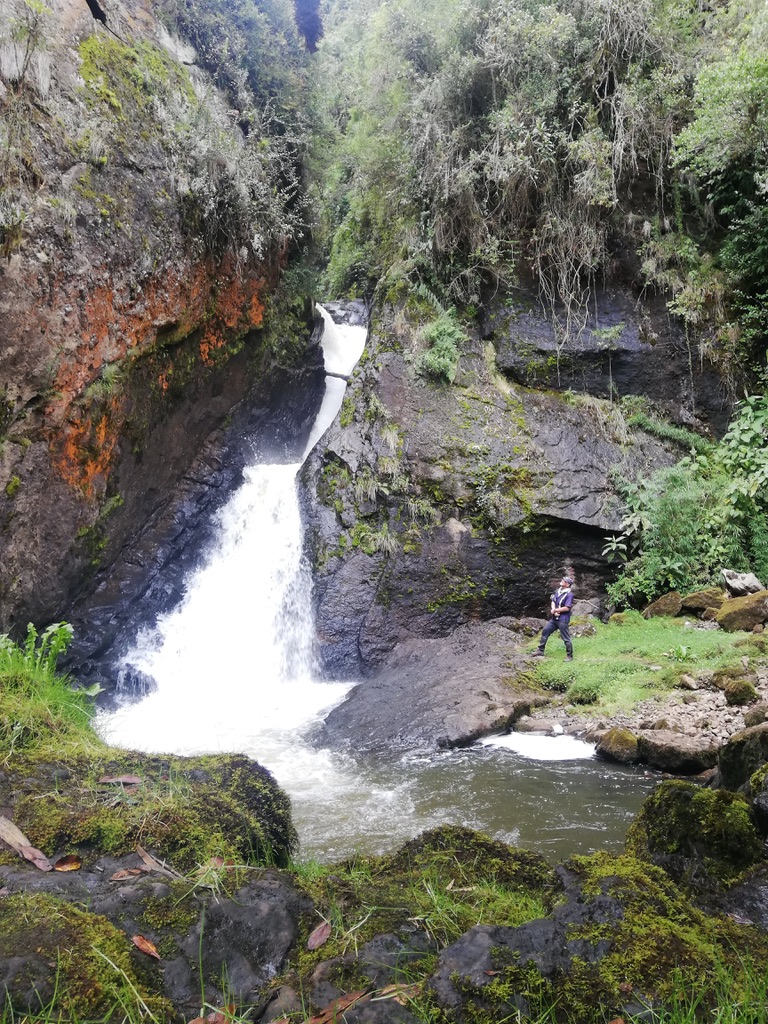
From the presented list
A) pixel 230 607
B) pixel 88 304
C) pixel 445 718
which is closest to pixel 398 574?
pixel 230 607

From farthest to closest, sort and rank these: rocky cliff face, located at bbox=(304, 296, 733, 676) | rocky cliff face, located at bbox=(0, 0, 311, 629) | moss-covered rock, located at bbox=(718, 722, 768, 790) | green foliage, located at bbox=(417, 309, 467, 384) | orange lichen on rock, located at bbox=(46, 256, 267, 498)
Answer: green foliage, located at bbox=(417, 309, 467, 384)
rocky cliff face, located at bbox=(304, 296, 733, 676)
orange lichen on rock, located at bbox=(46, 256, 267, 498)
rocky cliff face, located at bbox=(0, 0, 311, 629)
moss-covered rock, located at bbox=(718, 722, 768, 790)

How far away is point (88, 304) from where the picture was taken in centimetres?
945

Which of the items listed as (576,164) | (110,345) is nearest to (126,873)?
(110,345)

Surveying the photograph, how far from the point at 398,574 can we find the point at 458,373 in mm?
4671

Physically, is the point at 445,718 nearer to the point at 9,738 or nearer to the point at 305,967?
the point at 9,738

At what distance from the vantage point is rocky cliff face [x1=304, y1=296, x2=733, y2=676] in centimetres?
1197

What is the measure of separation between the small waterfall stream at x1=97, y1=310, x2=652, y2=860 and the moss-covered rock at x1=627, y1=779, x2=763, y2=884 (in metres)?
2.49

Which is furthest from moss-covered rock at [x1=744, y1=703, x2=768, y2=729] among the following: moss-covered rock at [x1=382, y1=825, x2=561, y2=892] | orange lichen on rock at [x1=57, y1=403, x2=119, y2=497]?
orange lichen on rock at [x1=57, y1=403, x2=119, y2=497]

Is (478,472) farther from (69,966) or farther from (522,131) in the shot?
(69,966)

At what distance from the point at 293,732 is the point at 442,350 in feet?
27.4

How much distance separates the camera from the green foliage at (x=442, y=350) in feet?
43.7

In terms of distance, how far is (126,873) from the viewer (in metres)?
2.66

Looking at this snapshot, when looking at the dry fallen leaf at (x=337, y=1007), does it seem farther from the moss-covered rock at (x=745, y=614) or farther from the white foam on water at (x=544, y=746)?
the moss-covered rock at (x=745, y=614)

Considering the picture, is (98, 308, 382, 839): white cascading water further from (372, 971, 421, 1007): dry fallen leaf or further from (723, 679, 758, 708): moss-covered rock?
(372, 971, 421, 1007): dry fallen leaf
